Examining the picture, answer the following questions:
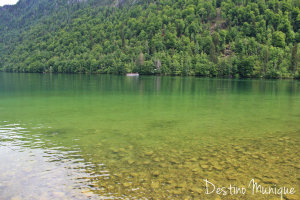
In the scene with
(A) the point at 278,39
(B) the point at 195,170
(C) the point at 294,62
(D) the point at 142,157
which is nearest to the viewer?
(B) the point at 195,170

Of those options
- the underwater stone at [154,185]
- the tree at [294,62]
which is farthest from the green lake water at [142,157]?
the tree at [294,62]

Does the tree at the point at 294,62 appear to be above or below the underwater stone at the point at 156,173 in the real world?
above

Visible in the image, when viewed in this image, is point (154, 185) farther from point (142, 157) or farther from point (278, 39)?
point (278, 39)

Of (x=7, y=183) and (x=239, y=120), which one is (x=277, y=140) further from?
(x=7, y=183)

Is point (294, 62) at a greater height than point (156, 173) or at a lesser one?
greater

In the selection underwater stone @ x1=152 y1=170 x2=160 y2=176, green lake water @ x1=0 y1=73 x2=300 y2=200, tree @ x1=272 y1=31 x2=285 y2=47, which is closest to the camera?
green lake water @ x1=0 y1=73 x2=300 y2=200

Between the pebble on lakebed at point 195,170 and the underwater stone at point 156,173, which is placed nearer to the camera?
the pebble on lakebed at point 195,170

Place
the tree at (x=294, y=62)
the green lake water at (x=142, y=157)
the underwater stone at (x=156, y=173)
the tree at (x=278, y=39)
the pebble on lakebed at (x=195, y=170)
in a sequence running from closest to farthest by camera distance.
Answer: the pebble on lakebed at (x=195, y=170) < the green lake water at (x=142, y=157) < the underwater stone at (x=156, y=173) < the tree at (x=294, y=62) < the tree at (x=278, y=39)

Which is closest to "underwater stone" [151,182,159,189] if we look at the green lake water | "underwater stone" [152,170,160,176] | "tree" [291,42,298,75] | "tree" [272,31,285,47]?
the green lake water

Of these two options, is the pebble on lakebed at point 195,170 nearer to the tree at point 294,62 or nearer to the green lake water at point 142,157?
the green lake water at point 142,157

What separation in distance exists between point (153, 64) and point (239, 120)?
148049mm

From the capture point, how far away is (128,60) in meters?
192

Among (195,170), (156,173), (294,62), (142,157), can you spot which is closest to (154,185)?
(156,173)

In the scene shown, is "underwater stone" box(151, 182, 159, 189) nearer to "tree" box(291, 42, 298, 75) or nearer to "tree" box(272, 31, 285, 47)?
"tree" box(291, 42, 298, 75)
